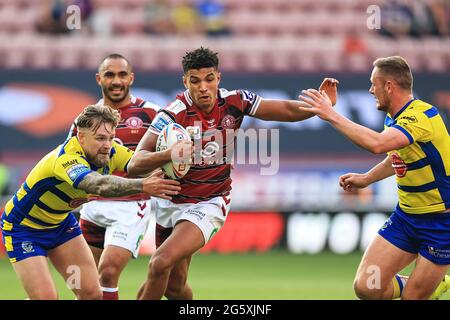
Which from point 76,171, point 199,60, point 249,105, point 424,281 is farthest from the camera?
point 249,105

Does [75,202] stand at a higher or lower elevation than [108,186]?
lower

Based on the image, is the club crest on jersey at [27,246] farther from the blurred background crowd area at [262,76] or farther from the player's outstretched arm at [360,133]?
the blurred background crowd area at [262,76]

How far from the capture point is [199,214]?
7859 millimetres

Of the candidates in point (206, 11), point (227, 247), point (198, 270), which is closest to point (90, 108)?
point (198, 270)

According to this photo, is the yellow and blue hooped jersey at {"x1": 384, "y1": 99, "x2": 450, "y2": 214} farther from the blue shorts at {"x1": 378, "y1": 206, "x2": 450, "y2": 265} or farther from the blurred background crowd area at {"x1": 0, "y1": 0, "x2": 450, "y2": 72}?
the blurred background crowd area at {"x1": 0, "y1": 0, "x2": 450, "y2": 72}

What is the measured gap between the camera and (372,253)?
747cm

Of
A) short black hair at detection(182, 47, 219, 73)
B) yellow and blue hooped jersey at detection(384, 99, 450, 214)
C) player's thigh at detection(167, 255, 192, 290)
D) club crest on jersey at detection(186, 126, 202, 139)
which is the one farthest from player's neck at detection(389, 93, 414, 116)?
player's thigh at detection(167, 255, 192, 290)

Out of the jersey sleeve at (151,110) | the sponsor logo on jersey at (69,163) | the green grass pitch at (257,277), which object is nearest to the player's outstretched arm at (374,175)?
the jersey sleeve at (151,110)

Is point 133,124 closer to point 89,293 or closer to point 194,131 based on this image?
point 194,131

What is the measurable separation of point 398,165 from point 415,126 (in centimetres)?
43

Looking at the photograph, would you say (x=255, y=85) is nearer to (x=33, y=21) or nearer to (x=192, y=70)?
(x=33, y=21)

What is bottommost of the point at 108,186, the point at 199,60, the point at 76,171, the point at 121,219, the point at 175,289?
the point at 175,289

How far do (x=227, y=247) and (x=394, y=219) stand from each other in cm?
707

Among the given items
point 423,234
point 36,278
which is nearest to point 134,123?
point 36,278
